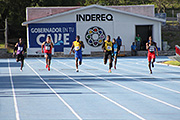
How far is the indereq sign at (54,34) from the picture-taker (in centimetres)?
4797

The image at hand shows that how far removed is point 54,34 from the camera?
48000mm

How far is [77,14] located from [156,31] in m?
8.24

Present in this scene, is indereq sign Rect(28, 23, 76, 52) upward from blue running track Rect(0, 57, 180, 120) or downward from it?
upward

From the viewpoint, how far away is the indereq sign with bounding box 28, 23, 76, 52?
47969 millimetres

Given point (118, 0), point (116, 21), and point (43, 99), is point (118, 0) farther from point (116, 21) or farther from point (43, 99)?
point (43, 99)

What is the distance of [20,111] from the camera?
1120 centimetres

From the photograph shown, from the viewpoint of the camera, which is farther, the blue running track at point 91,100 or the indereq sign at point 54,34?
the indereq sign at point 54,34

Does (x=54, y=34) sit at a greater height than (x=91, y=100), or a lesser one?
greater

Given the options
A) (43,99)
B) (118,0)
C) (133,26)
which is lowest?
(43,99)

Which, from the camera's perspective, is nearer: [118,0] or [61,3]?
[61,3]

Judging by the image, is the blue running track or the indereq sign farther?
the indereq sign

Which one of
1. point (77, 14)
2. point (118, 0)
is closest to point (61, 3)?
point (118, 0)

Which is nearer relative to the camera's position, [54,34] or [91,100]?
[91,100]

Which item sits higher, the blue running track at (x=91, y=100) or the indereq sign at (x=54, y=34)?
the indereq sign at (x=54, y=34)
